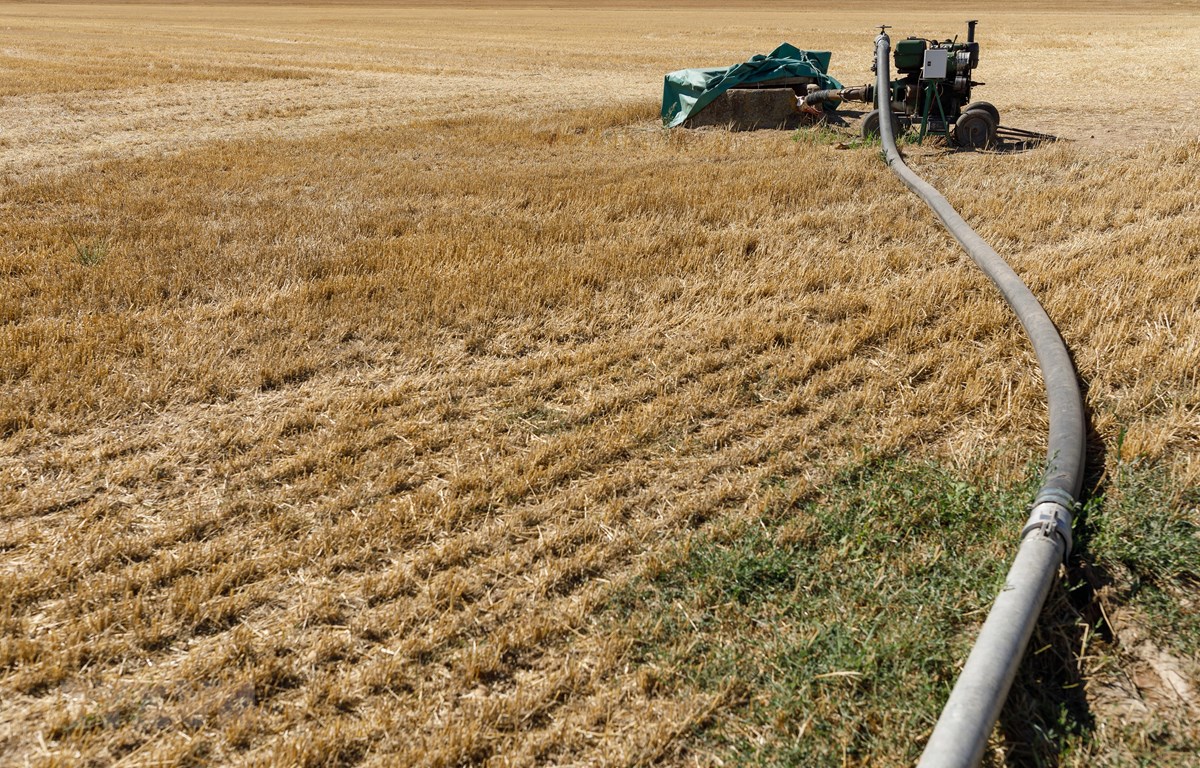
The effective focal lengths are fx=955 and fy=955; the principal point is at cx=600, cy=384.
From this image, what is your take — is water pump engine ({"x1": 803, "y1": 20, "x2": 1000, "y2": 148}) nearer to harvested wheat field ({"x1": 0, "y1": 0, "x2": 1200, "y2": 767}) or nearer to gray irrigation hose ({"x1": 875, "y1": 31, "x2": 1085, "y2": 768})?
harvested wheat field ({"x1": 0, "y1": 0, "x2": 1200, "y2": 767})

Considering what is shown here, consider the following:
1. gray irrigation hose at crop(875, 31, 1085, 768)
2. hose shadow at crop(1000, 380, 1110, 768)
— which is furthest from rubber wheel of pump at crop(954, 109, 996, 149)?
hose shadow at crop(1000, 380, 1110, 768)

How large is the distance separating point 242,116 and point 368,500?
12.9m

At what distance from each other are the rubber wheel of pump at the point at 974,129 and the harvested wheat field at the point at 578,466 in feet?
4.76

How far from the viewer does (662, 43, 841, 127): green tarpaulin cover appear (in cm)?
1279

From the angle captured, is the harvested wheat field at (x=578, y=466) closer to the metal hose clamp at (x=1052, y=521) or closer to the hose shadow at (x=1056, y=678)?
the hose shadow at (x=1056, y=678)

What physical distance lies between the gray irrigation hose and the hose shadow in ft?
0.57

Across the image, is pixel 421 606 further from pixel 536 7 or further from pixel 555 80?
pixel 536 7

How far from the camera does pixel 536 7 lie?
77.1m

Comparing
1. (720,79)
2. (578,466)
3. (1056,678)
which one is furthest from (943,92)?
(1056,678)

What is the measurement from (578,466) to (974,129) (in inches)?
330

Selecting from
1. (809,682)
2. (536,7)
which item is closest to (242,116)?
(809,682)

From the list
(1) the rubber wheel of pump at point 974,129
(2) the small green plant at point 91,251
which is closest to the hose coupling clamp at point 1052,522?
(2) the small green plant at point 91,251

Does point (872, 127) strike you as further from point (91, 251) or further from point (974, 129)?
point (91, 251)

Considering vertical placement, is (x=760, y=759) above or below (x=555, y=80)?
below
